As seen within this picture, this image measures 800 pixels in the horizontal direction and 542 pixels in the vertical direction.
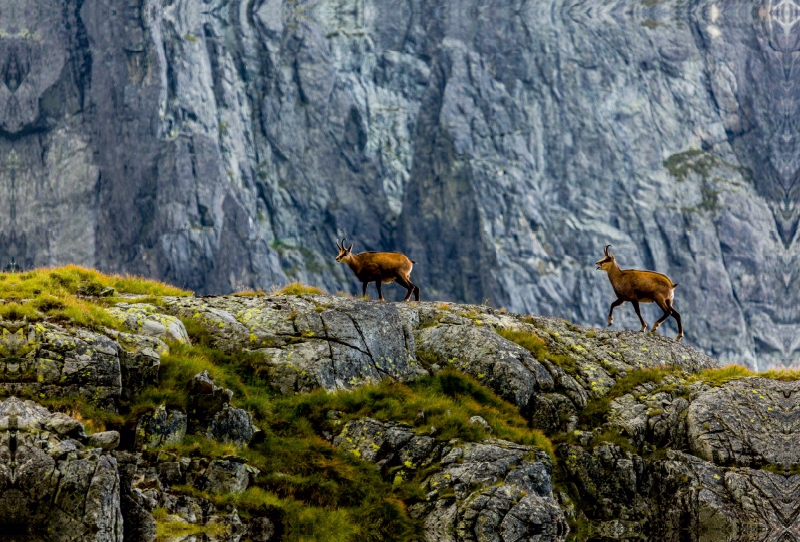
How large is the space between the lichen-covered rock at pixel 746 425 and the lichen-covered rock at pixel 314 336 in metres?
9.29

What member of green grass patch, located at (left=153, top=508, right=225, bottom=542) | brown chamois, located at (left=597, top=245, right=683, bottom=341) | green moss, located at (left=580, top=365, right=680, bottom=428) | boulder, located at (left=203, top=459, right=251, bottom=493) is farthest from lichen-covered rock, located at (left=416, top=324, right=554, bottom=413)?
green grass patch, located at (left=153, top=508, right=225, bottom=542)

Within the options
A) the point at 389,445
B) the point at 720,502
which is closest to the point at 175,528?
the point at 389,445

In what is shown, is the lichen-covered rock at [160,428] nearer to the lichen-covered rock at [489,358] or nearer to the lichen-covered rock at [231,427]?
the lichen-covered rock at [231,427]

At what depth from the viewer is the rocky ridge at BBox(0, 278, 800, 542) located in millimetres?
22500

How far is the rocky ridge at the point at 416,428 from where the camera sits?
22500 millimetres

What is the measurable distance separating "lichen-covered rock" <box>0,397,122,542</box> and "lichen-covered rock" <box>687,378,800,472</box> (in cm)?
1796

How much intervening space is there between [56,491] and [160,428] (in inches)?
159

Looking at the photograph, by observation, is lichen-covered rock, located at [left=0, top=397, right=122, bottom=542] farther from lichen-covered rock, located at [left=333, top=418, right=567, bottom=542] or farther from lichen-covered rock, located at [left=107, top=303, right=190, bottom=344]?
lichen-covered rock, located at [left=333, top=418, right=567, bottom=542]

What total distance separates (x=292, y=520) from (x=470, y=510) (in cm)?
468

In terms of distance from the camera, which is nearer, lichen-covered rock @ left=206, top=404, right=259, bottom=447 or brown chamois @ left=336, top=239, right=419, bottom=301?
lichen-covered rock @ left=206, top=404, right=259, bottom=447

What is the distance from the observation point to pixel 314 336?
30500 mm

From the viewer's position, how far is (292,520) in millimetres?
24438

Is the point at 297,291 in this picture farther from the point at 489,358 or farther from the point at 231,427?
the point at 231,427

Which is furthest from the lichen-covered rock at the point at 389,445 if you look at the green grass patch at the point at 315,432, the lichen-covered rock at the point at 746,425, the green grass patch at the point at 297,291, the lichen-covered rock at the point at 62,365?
the lichen-covered rock at the point at 746,425
